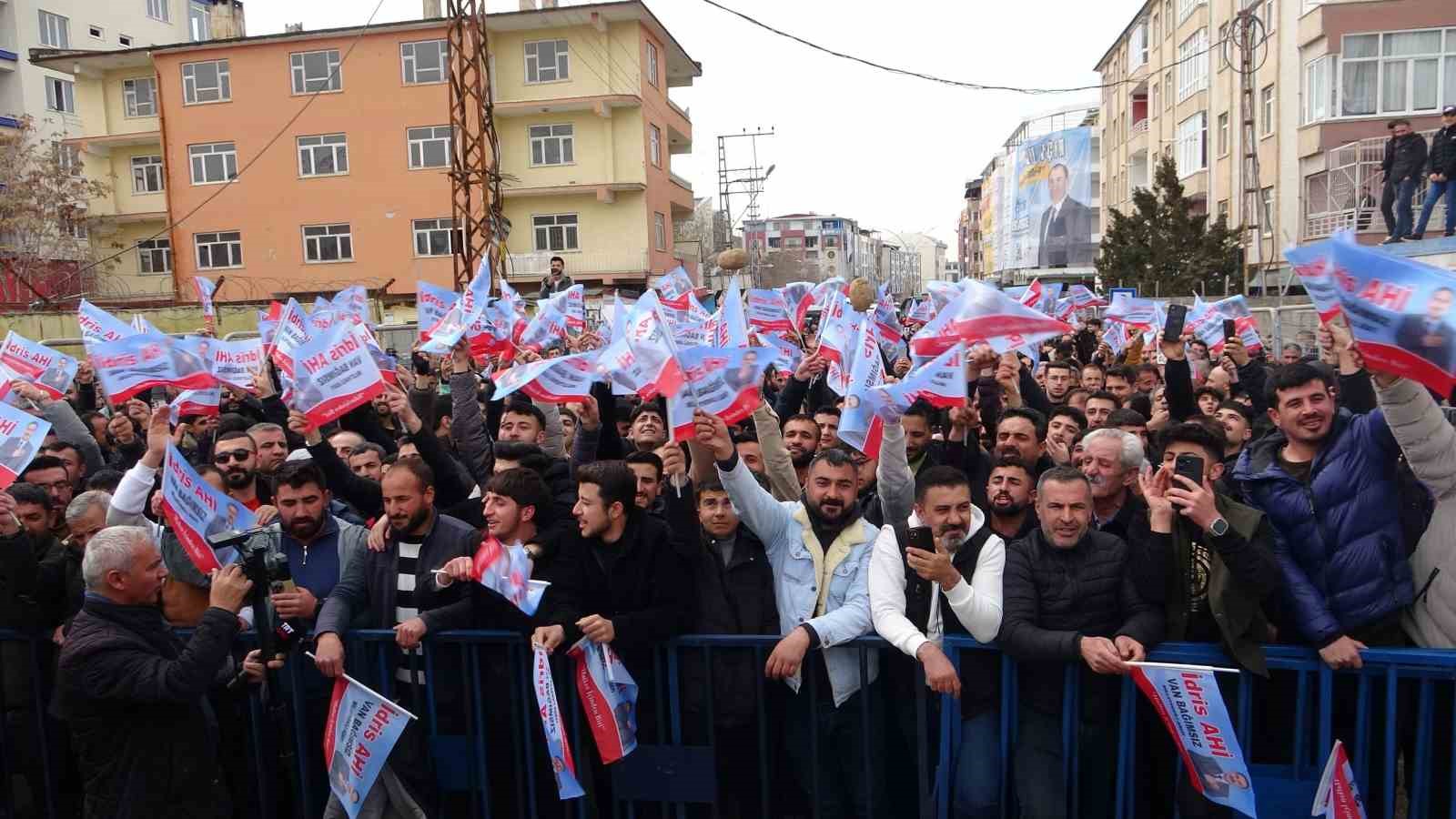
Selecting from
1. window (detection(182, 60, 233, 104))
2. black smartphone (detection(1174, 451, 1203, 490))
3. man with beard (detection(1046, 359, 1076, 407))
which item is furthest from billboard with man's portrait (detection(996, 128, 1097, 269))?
black smartphone (detection(1174, 451, 1203, 490))

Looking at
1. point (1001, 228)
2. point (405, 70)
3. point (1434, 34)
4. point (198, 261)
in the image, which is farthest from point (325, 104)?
point (1001, 228)

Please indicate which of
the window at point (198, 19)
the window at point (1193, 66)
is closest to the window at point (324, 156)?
the window at point (198, 19)

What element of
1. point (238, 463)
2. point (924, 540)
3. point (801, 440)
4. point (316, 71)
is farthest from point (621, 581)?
point (316, 71)

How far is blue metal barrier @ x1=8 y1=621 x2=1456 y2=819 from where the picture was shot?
3.48 m

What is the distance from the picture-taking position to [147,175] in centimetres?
3847

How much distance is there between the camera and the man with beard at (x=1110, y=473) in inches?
180

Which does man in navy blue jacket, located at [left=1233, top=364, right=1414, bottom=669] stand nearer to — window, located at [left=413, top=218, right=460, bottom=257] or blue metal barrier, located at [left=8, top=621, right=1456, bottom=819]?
blue metal barrier, located at [left=8, top=621, right=1456, bottom=819]

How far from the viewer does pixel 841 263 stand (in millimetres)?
137875

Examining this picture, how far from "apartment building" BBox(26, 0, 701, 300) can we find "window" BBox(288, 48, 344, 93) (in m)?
0.05

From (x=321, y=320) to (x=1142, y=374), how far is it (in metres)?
7.39

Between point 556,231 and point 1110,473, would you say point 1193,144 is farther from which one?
point 1110,473

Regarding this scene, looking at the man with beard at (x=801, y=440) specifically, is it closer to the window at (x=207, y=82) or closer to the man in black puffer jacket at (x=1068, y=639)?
the man in black puffer jacket at (x=1068, y=639)

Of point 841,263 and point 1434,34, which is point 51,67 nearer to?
point 1434,34

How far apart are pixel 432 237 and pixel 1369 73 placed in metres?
28.6
